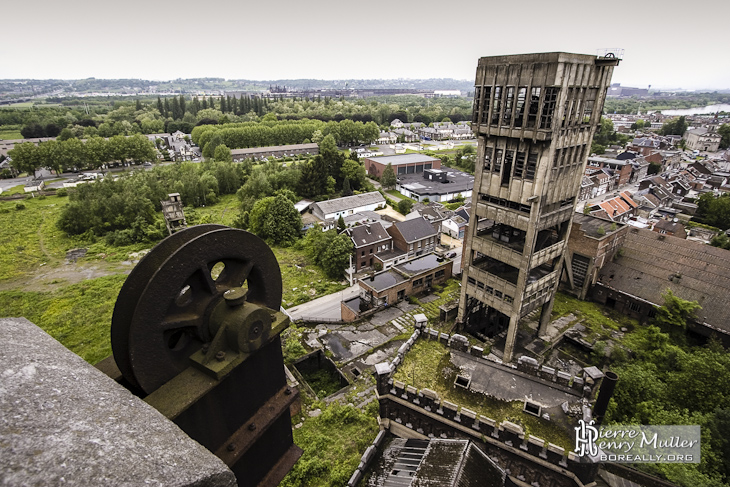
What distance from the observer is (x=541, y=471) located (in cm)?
1352

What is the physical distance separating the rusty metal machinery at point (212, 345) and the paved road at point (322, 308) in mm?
26723

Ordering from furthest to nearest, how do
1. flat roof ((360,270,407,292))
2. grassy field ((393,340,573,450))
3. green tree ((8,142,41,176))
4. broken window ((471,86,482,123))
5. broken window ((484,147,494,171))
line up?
1. green tree ((8,142,41,176))
2. flat roof ((360,270,407,292))
3. broken window ((484,147,494,171))
4. broken window ((471,86,482,123))
5. grassy field ((393,340,573,450))

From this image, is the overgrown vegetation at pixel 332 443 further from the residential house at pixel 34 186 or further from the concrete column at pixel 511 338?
the residential house at pixel 34 186

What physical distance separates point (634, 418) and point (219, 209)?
209 ft

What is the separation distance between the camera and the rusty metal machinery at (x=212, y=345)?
5.59 m

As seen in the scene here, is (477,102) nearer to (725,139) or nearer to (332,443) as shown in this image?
(332,443)

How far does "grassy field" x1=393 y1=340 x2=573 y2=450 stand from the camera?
14.0m

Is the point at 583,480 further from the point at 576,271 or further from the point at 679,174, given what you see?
the point at 679,174

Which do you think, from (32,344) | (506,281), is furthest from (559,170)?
(32,344)

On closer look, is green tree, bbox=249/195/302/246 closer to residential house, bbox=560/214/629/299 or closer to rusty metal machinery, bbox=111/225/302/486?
residential house, bbox=560/214/629/299

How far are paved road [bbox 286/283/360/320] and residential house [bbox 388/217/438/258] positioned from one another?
916cm

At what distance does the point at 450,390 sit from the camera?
1585cm

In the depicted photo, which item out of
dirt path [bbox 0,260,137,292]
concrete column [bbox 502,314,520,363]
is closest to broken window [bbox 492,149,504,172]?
concrete column [bbox 502,314,520,363]

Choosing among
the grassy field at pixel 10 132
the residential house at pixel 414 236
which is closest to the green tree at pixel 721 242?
the residential house at pixel 414 236
